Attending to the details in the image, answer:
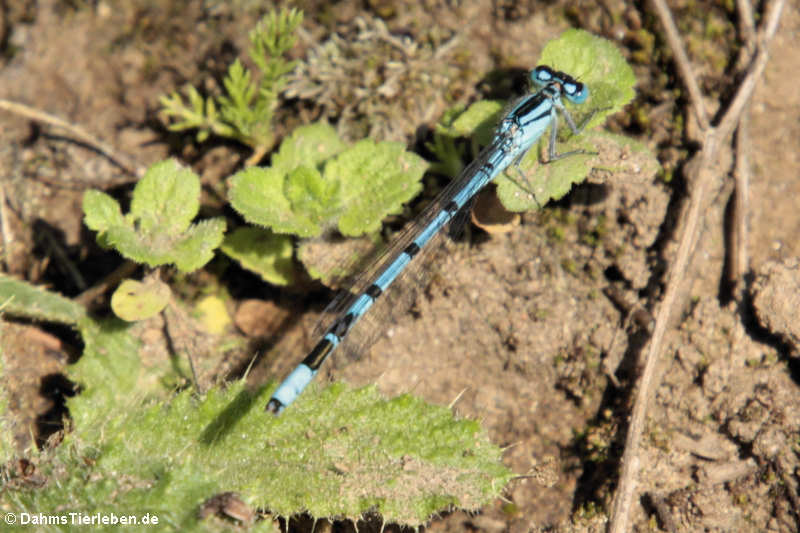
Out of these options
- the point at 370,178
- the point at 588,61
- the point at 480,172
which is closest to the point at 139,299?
the point at 370,178

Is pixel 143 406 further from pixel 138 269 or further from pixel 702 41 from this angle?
pixel 702 41

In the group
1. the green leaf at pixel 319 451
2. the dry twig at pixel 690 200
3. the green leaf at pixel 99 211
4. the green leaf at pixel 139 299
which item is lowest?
the dry twig at pixel 690 200

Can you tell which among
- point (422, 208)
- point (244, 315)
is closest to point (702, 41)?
point (422, 208)

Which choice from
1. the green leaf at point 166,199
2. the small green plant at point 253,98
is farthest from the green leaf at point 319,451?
the small green plant at point 253,98

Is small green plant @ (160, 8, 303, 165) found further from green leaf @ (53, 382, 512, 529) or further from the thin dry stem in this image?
green leaf @ (53, 382, 512, 529)

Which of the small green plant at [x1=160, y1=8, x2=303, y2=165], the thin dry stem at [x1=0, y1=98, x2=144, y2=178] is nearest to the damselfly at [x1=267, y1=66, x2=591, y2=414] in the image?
the small green plant at [x1=160, y1=8, x2=303, y2=165]

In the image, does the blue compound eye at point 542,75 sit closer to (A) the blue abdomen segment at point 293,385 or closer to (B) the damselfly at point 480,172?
(B) the damselfly at point 480,172
